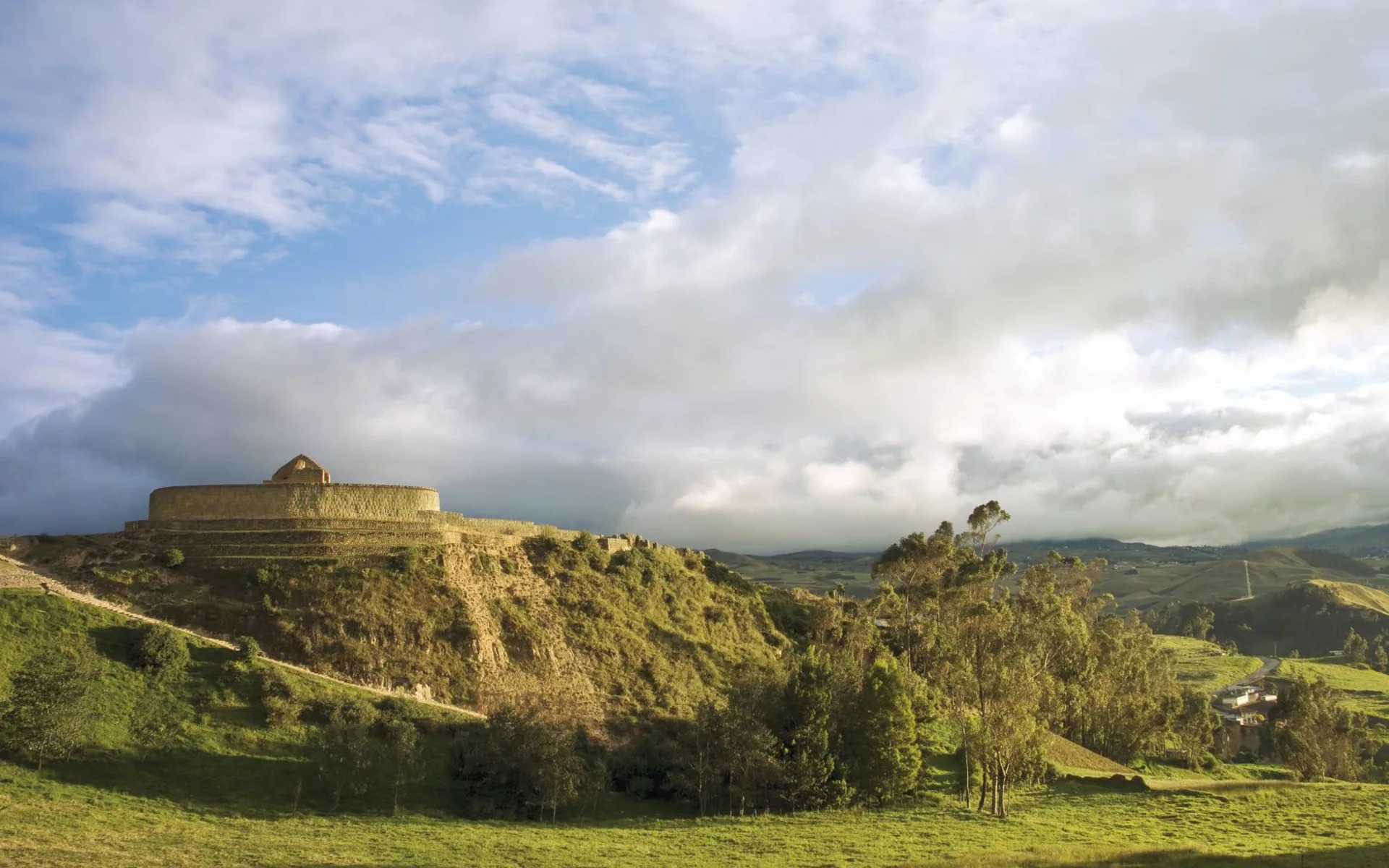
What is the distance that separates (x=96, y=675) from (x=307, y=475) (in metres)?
22.2

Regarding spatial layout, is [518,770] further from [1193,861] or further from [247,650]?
[1193,861]

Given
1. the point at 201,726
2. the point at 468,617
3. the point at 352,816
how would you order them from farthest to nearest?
the point at 468,617, the point at 201,726, the point at 352,816

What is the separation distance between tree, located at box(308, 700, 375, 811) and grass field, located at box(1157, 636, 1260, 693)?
12160 centimetres

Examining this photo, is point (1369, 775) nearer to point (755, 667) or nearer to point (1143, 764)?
point (1143, 764)

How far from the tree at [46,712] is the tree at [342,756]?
9.94 meters

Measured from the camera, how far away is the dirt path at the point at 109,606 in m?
50.9

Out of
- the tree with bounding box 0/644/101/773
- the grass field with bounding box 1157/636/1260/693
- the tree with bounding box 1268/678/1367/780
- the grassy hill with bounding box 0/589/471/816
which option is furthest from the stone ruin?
the grass field with bounding box 1157/636/1260/693

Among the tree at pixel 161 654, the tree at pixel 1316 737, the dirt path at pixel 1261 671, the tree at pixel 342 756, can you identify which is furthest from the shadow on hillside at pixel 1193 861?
the dirt path at pixel 1261 671

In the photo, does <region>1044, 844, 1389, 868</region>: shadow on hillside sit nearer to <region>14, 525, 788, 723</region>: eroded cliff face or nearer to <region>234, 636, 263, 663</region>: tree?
<region>14, 525, 788, 723</region>: eroded cliff face

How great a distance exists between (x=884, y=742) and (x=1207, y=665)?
132542 millimetres

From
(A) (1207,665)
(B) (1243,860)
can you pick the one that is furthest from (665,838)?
(A) (1207,665)

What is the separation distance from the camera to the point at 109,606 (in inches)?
2020

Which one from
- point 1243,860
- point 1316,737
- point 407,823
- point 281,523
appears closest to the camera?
point 1243,860

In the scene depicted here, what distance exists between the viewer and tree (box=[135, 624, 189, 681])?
47.3 m
